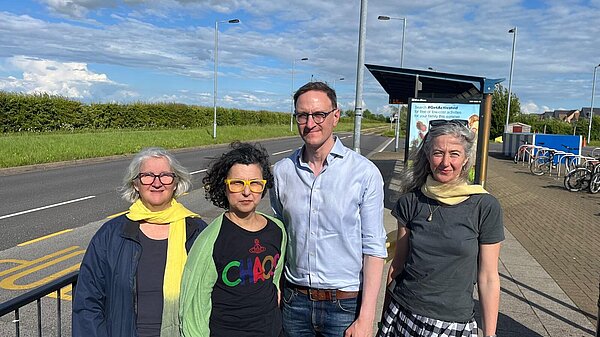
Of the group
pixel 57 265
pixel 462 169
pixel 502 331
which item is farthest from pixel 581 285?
pixel 57 265

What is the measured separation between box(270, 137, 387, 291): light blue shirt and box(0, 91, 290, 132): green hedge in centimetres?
2863

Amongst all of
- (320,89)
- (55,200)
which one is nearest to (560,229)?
(320,89)

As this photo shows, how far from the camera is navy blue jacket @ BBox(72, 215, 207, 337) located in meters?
1.99

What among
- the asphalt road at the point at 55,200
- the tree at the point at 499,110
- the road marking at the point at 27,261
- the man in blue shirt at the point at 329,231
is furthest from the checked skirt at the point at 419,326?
the tree at the point at 499,110

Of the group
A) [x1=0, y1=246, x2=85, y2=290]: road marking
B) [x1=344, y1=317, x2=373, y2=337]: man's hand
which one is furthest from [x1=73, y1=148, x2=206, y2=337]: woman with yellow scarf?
[x1=0, y1=246, x2=85, y2=290]: road marking

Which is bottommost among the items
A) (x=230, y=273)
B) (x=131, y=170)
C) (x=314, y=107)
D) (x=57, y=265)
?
(x=57, y=265)

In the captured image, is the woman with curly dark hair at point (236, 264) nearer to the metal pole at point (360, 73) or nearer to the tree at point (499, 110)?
the metal pole at point (360, 73)

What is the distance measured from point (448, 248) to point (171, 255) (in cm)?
126

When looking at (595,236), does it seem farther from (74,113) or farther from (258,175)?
(74,113)

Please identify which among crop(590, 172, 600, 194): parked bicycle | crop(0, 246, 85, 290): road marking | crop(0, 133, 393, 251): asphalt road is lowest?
crop(0, 133, 393, 251): asphalt road

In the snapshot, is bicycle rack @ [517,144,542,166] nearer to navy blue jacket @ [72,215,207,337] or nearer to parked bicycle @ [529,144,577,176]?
parked bicycle @ [529,144,577,176]

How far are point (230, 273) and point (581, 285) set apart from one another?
4.97 m

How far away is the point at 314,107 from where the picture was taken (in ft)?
7.23

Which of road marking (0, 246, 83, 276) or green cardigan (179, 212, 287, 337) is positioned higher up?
green cardigan (179, 212, 287, 337)
